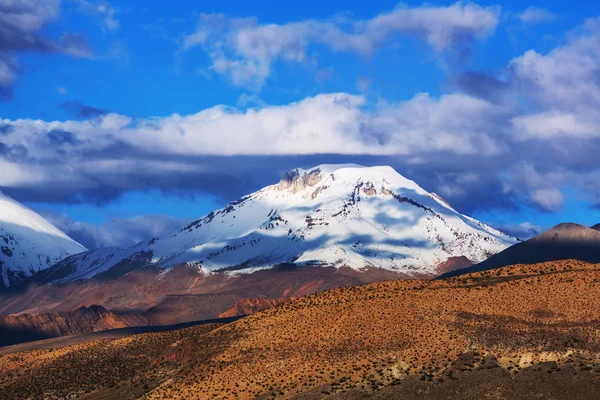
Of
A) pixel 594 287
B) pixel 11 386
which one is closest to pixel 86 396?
pixel 11 386

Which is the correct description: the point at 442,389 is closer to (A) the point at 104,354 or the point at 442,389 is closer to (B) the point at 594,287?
(B) the point at 594,287

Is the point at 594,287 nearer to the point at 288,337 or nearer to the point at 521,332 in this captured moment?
the point at 521,332

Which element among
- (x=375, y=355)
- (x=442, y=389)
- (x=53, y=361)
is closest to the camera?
(x=442, y=389)

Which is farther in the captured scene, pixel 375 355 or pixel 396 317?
pixel 396 317

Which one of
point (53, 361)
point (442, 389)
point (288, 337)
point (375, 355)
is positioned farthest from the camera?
point (53, 361)

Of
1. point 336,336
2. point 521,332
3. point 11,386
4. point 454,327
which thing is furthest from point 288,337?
point 11,386

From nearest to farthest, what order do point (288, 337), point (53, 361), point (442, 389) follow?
1. point (442, 389)
2. point (288, 337)
3. point (53, 361)

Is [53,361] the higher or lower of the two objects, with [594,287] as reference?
lower
